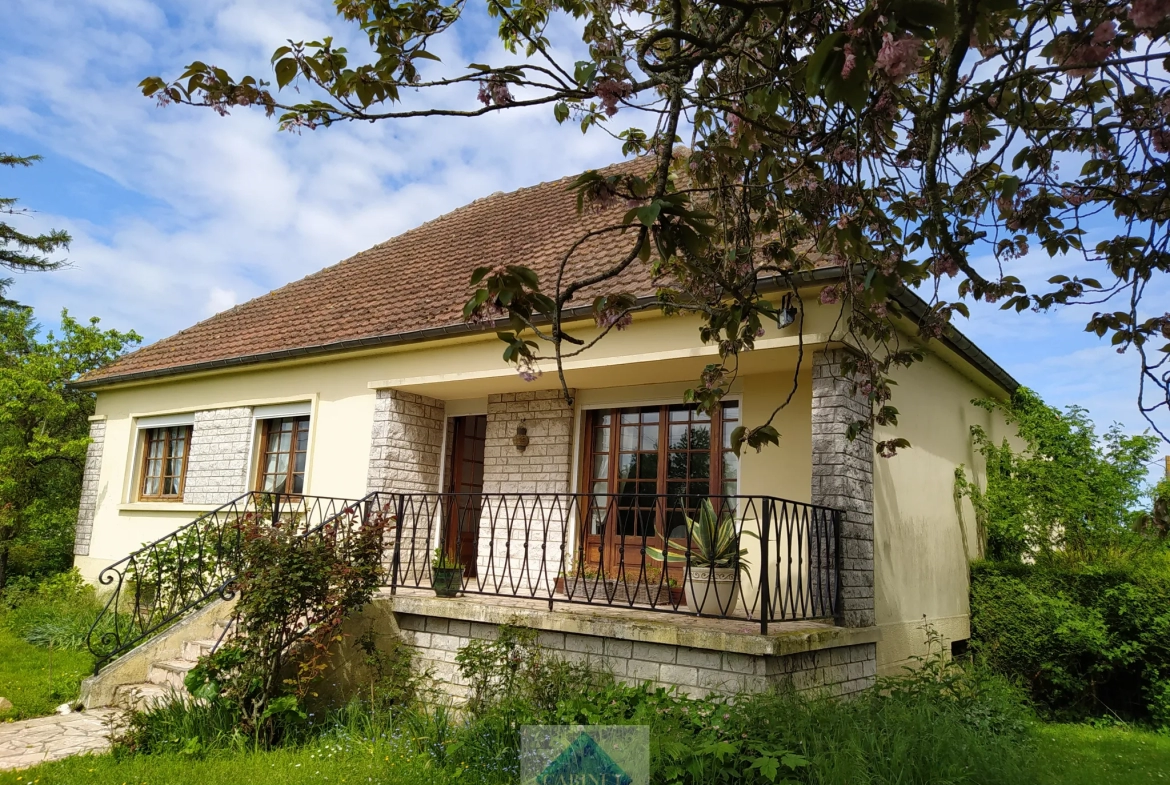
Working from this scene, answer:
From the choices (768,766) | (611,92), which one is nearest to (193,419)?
(768,766)

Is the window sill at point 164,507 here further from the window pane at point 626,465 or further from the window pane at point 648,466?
the window pane at point 648,466

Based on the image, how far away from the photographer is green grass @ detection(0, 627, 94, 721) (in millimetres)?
6945

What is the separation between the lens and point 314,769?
16.9 feet

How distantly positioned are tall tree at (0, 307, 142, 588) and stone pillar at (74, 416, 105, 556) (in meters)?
0.20

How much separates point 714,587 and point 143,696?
4760 mm

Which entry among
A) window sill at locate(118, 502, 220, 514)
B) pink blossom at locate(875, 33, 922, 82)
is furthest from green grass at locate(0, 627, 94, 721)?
pink blossom at locate(875, 33, 922, 82)

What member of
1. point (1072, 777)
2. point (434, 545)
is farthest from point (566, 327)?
point (1072, 777)

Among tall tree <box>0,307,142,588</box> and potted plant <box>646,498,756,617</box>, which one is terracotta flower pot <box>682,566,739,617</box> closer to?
potted plant <box>646,498,756,617</box>

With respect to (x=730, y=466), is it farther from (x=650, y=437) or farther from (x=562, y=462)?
(x=562, y=462)

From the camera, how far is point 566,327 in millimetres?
7996

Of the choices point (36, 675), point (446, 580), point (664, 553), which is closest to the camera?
point (664, 553)

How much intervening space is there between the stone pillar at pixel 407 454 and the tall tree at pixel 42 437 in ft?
21.6

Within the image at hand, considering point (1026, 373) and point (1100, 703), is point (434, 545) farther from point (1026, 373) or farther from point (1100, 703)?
point (1026, 373)

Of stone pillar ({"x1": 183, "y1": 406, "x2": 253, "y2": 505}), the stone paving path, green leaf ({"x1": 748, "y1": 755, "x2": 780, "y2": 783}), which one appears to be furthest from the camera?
stone pillar ({"x1": 183, "y1": 406, "x2": 253, "y2": 505})
